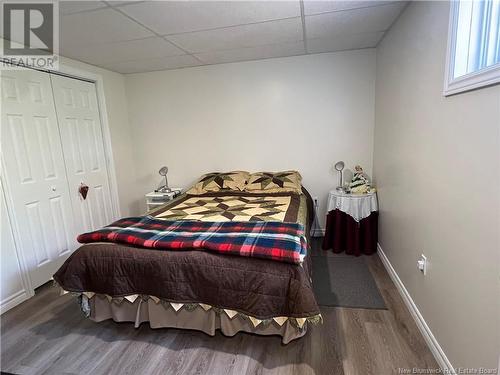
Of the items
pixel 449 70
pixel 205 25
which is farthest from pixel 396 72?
pixel 205 25

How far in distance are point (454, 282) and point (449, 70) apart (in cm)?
108

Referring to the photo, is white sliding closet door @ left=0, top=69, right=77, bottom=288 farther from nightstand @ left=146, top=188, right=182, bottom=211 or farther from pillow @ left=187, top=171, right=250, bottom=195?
pillow @ left=187, top=171, right=250, bottom=195

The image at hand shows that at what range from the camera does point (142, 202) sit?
387 cm

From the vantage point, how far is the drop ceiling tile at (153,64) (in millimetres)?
3047

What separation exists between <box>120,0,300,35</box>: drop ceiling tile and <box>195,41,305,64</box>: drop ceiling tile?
668 mm

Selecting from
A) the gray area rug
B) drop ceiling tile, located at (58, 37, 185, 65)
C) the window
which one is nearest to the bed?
the gray area rug

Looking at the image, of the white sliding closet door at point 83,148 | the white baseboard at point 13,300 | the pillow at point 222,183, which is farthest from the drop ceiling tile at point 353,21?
the white baseboard at point 13,300

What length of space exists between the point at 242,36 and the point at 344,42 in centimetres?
107

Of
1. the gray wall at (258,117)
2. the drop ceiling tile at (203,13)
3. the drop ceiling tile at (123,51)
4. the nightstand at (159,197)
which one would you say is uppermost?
the drop ceiling tile at (123,51)

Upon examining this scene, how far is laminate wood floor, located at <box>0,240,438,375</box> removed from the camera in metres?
1.53

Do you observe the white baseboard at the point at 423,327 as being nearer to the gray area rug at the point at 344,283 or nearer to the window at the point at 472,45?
the gray area rug at the point at 344,283

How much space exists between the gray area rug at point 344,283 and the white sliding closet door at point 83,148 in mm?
2580

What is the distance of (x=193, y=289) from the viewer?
5.43 feet

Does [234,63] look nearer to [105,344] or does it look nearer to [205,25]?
[205,25]
